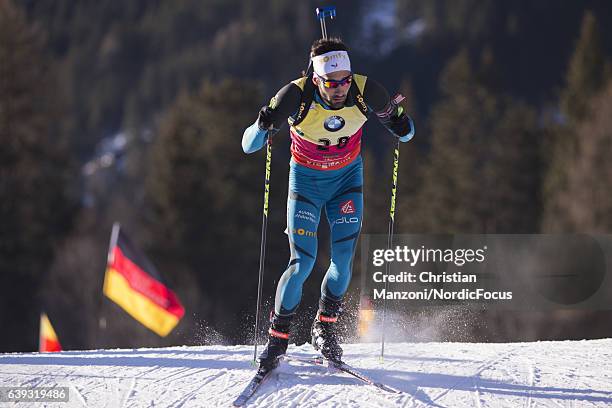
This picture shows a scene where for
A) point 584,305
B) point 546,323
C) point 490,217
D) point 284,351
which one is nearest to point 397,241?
point 584,305

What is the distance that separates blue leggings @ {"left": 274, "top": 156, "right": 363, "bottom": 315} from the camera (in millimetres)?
6293

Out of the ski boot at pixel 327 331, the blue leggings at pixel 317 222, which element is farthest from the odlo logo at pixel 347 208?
the ski boot at pixel 327 331

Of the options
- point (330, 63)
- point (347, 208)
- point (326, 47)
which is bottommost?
point (347, 208)

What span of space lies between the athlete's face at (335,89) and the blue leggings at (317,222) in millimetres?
663

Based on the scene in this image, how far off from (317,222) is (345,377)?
1369mm

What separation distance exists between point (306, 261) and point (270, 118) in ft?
4.18

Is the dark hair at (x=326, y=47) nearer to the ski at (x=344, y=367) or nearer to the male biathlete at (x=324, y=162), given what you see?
the male biathlete at (x=324, y=162)

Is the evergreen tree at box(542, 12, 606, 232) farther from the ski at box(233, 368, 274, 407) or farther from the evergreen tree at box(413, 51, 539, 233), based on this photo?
the ski at box(233, 368, 274, 407)

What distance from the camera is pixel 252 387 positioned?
5.93 metres

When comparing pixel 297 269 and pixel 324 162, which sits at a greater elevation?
pixel 324 162

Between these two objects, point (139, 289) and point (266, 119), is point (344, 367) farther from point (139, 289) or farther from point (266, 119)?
point (139, 289)

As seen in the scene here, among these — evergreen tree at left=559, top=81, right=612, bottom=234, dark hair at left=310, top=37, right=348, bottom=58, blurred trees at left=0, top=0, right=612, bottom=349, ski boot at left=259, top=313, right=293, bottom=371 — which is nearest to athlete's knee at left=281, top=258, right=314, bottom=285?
ski boot at left=259, top=313, right=293, bottom=371

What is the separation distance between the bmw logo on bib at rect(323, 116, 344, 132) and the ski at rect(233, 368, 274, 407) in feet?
7.03

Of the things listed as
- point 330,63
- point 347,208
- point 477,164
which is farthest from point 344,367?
point 477,164
